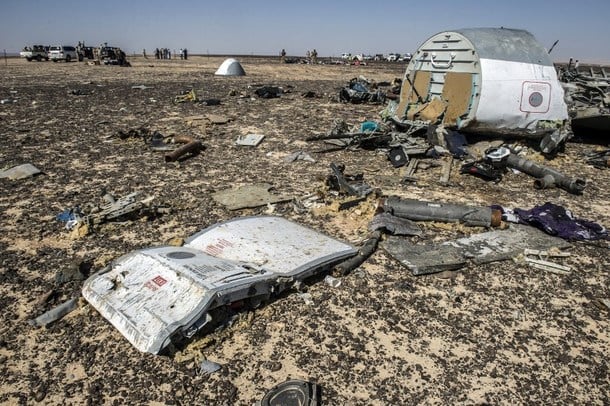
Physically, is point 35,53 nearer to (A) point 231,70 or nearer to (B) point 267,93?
(A) point 231,70

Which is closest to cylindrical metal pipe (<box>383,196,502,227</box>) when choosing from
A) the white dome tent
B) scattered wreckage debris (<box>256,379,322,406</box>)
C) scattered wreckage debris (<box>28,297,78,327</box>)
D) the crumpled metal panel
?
the crumpled metal panel

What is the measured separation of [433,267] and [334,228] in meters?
1.50

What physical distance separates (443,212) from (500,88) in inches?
194

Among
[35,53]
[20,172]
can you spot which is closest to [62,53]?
[35,53]

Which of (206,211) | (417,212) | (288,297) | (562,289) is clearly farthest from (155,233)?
(562,289)

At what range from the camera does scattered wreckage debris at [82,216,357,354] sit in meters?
2.97

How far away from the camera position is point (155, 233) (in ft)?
16.3

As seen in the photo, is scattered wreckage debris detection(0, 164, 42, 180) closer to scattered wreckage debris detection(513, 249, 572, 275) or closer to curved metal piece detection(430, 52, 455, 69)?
scattered wreckage debris detection(513, 249, 572, 275)

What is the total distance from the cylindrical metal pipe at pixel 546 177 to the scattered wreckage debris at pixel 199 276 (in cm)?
479

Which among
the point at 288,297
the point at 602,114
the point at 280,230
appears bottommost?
the point at 288,297

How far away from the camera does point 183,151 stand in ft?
26.7

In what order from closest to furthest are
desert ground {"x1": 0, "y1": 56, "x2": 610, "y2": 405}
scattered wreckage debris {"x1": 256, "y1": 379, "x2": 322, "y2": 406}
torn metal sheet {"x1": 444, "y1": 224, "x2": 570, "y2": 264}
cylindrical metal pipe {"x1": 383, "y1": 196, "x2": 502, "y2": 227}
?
scattered wreckage debris {"x1": 256, "y1": 379, "x2": 322, "y2": 406} < desert ground {"x1": 0, "y1": 56, "x2": 610, "y2": 405} < torn metal sheet {"x1": 444, "y1": 224, "x2": 570, "y2": 264} < cylindrical metal pipe {"x1": 383, "y1": 196, "x2": 502, "y2": 227}

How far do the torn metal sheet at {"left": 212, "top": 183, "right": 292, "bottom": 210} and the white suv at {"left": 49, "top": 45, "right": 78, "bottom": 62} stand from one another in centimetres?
4829

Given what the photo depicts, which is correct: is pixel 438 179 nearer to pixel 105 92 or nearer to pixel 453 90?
pixel 453 90
